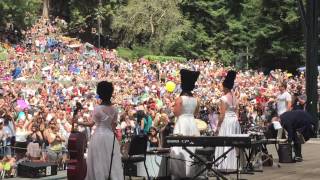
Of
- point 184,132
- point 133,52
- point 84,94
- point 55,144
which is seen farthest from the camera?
point 133,52

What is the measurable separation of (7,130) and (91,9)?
4406cm

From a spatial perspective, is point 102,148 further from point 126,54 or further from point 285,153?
point 126,54

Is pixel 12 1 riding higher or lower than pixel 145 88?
higher

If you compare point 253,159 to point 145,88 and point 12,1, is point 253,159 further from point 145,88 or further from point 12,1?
point 12,1

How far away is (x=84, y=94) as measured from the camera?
1129 inches

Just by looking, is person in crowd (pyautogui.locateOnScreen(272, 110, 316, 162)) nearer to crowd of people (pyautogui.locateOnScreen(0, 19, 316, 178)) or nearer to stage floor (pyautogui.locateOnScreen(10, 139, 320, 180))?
stage floor (pyautogui.locateOnScreen(10, 139, 320, 180))

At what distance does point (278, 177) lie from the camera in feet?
40.0

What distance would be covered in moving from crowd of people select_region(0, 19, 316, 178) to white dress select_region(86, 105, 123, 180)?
3.61 m

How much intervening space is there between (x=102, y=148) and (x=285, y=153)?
6.40 meters

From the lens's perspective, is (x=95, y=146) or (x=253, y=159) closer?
(x=95, y=146)

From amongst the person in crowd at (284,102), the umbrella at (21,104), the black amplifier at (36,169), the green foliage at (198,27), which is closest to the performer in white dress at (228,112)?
the black amplifier at (36,169)

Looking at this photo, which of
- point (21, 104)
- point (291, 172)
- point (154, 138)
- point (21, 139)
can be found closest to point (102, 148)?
point (291, 172)

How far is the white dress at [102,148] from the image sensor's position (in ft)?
30.9

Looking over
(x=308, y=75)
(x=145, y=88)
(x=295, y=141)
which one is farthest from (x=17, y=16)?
(x=295, y=141)
